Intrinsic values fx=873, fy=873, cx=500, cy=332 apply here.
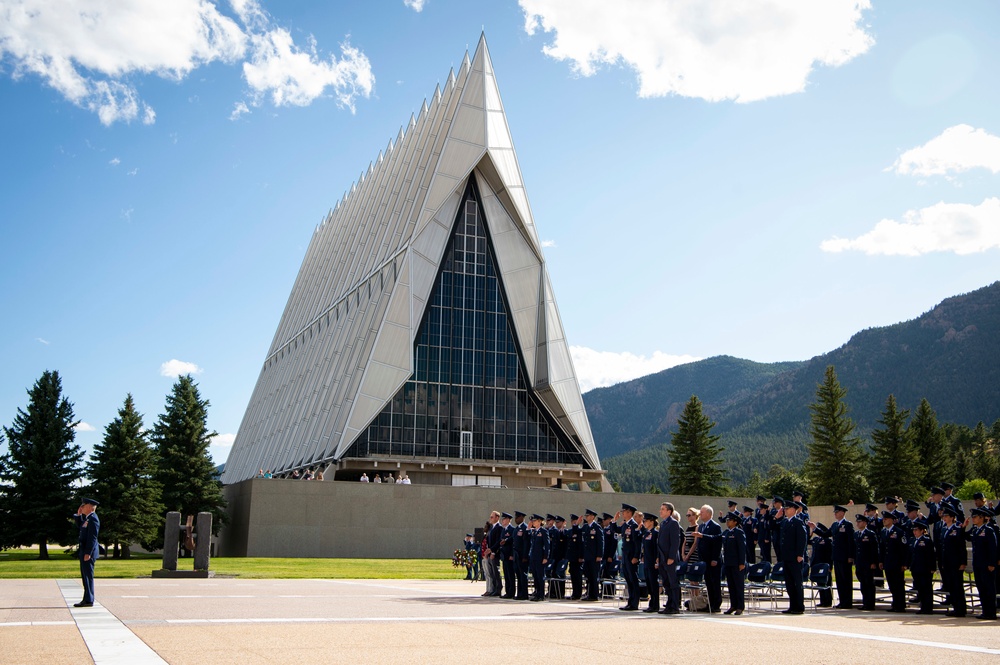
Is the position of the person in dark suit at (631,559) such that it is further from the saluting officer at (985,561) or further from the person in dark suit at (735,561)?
the saluting officer at (985,561)

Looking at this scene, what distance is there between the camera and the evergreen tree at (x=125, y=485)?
112ft

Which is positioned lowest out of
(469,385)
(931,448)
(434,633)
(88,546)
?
(434,633)

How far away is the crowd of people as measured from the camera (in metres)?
13.0

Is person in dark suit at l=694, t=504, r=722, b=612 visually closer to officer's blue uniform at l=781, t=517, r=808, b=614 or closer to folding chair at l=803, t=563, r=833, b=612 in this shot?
officer's blue uniform at l=781, t=517, r=808, b=614

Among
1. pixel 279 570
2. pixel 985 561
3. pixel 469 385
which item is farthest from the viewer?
pixel 469 385

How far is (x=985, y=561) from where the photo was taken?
41.1ft

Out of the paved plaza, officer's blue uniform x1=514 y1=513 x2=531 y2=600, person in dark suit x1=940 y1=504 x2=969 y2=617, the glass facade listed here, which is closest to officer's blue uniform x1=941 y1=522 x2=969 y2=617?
person in dark suit x1=940 y1=504 x2=969 y2=617

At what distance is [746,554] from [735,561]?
137cm

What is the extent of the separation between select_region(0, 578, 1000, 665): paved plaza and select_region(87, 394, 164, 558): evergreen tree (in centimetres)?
2032

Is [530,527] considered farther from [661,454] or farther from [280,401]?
[661,454]

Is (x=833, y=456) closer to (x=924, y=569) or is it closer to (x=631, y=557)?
(x=924, y=569)

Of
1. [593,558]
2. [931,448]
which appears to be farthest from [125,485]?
[931,448]

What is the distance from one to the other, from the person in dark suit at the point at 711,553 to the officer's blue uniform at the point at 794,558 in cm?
101

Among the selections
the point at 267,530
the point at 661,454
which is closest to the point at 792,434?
the point at 661,454
